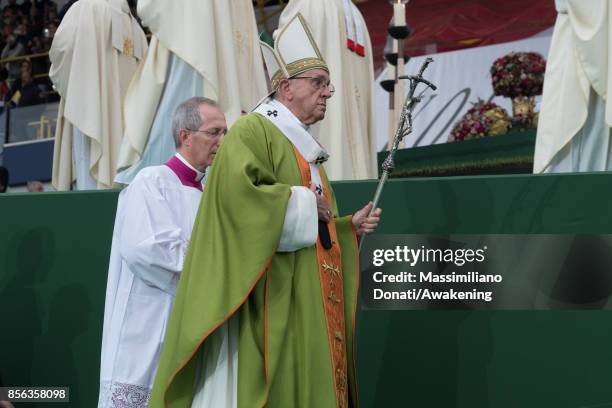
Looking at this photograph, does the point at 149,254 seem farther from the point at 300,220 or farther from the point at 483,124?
the point at 483,124

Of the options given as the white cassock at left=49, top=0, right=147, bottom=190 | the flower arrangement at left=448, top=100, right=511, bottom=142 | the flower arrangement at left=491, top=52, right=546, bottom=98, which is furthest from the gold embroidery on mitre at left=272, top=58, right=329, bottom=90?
the flower arrangement at left=448, top=100, right=511, bottom=142

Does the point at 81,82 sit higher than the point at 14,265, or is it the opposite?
the point at 81,82

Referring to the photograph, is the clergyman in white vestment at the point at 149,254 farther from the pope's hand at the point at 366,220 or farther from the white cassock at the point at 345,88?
the white cassock at the point at 345,88

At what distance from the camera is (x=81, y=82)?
759 centimetres

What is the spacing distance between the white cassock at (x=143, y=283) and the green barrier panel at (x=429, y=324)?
1.25 meters

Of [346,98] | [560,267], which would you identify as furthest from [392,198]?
[346,98]

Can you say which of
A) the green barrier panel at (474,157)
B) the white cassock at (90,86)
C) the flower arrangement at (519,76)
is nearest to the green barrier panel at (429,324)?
the white cassock at (90,86)

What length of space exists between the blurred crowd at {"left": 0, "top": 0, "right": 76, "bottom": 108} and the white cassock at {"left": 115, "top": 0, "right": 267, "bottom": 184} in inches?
276

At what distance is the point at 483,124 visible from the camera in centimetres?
917

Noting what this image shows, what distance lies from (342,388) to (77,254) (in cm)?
212

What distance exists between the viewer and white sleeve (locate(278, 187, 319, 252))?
3.90 metres

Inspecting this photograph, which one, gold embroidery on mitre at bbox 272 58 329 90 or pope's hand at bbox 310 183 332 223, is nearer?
pope's hand at bbox 310 183 332 223

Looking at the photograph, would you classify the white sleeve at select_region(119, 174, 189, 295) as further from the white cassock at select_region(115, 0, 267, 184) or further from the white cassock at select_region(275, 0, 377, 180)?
the white cassock at select_region(275, 0, 377, 180)

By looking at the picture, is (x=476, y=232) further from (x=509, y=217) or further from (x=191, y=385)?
(x=191, y=385)
